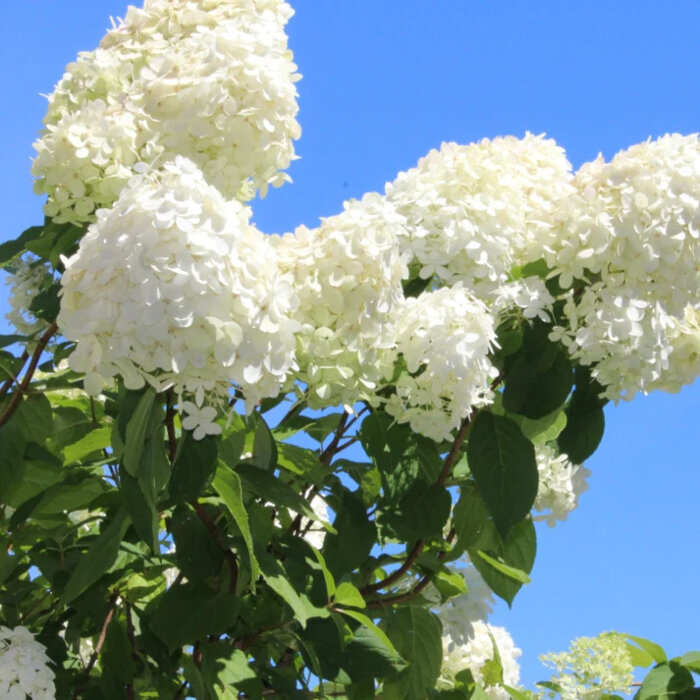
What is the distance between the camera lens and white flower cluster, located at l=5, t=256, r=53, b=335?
3.65 metres

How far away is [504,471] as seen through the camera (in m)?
2.85

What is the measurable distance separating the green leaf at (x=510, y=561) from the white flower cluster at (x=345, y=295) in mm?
878

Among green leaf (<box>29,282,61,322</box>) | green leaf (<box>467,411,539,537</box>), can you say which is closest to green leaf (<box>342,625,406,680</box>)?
green leaf (<box>467,411,539,537</box>)

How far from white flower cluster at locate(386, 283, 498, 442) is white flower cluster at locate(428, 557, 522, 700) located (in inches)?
40.9

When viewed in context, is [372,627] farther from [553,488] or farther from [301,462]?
[553,488]

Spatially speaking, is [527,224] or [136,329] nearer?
[136,329]

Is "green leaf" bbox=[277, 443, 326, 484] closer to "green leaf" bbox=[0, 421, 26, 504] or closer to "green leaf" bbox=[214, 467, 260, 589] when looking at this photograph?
"green leaf" bbox=[214, 467, 260, 589]

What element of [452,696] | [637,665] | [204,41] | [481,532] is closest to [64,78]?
[204,41]

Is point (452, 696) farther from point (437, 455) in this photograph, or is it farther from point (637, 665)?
point (437, 455)

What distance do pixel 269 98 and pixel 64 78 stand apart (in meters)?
0.66

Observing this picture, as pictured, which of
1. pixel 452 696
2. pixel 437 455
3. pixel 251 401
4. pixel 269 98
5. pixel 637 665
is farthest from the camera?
pixel 637 665

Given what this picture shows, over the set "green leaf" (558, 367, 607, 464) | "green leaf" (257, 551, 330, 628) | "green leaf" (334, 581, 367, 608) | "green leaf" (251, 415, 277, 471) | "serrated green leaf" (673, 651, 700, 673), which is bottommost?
"green leaf" (257, 551, 330, 628)

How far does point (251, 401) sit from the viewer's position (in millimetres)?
2264

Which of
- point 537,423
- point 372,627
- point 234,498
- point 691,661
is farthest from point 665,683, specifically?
point 234,498
